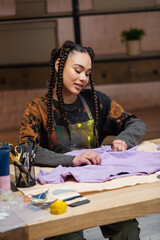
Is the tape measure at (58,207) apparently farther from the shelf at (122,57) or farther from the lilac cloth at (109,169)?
the shelf at (122,57)

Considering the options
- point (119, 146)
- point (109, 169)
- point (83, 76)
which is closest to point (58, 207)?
point (109, 169)

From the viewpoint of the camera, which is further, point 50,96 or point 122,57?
point 122,57

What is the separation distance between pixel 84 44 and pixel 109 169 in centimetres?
234

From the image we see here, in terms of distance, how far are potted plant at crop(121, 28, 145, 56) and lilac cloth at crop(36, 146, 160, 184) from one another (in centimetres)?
211

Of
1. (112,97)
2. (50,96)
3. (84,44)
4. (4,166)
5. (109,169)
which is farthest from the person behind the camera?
(112,97)

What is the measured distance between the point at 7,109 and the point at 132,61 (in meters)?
1.18

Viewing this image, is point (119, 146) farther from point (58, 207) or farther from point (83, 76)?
point (58, 207)

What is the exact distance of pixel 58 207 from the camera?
111cm

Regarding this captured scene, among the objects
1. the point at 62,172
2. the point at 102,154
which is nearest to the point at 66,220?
the point at 62,172

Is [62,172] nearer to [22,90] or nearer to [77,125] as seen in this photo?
[77,125]

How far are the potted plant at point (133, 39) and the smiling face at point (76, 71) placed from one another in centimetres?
182

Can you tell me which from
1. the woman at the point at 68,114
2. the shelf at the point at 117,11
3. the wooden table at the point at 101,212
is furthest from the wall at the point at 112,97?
the wooden table at the point at 101,212

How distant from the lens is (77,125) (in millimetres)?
1878

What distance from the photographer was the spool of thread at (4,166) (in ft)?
4.13
